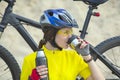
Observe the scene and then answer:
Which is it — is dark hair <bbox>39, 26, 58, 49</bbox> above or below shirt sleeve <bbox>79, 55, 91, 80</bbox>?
above

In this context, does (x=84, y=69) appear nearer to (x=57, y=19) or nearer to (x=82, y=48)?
(x=82, y=48)

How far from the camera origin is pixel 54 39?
3.42 meters

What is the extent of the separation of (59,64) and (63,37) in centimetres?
21

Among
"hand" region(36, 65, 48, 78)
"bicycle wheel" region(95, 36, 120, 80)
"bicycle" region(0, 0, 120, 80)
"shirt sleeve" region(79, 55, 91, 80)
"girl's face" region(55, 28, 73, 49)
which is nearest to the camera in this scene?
"hand" region(36, 65, 48, 78)

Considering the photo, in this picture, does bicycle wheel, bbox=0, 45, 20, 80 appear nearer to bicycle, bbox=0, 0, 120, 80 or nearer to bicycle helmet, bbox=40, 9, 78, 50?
bicycle, bbox=0, 0, 120, 80

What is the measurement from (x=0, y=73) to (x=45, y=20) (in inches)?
78.0

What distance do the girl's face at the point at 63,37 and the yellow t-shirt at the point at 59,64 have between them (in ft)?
0.29

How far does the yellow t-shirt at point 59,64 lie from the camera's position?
343 cm

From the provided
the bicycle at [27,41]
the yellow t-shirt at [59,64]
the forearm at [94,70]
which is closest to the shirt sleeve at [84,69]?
the yellow t-shirt at [59,64]

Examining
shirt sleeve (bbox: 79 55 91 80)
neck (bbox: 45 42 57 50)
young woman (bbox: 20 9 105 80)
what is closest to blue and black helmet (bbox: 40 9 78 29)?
young woman (bbox: 20 9 105 80)

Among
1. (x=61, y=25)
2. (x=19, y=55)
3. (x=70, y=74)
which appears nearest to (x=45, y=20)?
(x=61, y=25)

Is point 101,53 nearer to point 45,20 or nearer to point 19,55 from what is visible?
point 45,20

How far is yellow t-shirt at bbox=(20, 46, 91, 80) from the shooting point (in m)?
3.43

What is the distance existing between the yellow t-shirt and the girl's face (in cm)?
9
